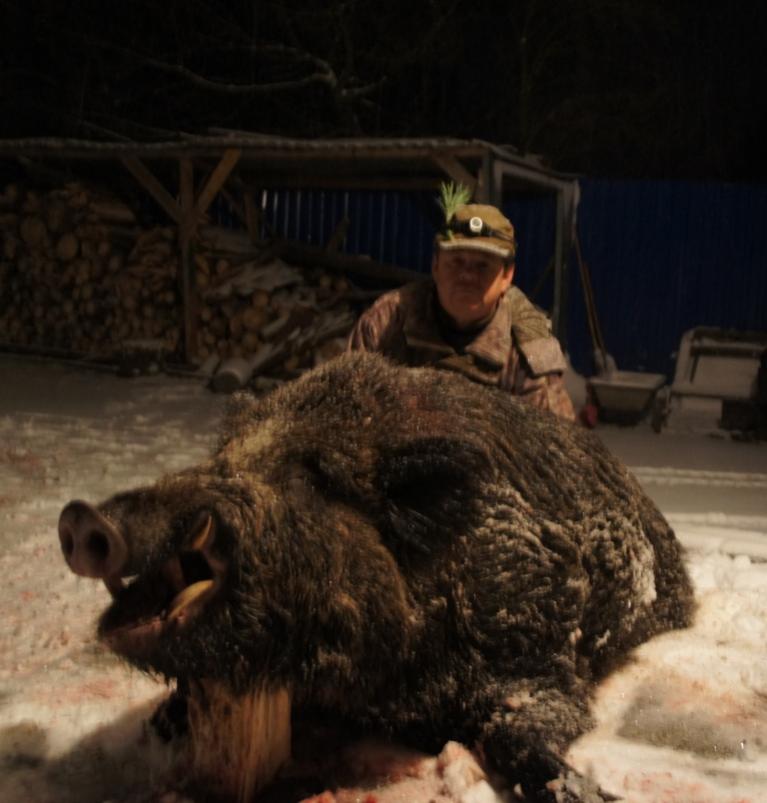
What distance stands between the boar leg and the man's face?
1332mm

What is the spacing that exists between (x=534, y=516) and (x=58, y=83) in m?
11.8

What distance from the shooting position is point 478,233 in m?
2.89

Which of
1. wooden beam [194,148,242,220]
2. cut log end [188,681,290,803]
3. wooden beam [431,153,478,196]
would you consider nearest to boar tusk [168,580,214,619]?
cut log end [188,681,290,803]

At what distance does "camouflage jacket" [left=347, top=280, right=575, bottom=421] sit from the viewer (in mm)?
2922

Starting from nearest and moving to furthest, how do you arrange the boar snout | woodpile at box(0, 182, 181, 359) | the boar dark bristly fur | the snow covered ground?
the boar snout, the boar dark bristly fur, the snow covered ground, woodpile at box(0, 182, 181, 359)

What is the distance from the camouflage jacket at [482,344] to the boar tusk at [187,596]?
1393 mm

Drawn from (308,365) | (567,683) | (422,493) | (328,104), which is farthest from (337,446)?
(328,104)

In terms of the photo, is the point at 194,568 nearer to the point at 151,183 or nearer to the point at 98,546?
the point at 98,546

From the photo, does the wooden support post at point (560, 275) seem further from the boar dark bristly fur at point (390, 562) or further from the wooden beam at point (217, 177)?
the boar dark bristly fur at point (390, 562)

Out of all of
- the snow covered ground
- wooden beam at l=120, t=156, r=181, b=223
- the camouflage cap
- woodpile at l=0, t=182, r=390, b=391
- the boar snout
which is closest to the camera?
the boar snout

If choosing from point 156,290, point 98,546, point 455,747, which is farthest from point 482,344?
point 156,290

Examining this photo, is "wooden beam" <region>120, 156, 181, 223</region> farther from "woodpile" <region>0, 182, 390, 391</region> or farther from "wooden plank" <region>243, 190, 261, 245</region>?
"wooden plank" <region>243, 190, 261, 245</region>

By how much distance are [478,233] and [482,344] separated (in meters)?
0.37

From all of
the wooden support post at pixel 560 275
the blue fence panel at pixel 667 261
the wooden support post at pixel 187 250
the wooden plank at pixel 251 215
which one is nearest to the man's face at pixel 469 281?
the wooden support post at pixel 560 275
